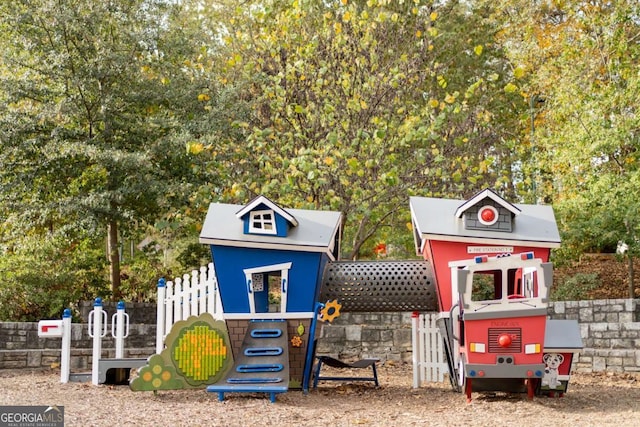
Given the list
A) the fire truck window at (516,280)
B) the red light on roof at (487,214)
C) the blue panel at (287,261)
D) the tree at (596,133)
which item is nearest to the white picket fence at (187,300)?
the blue panel at (287,261)

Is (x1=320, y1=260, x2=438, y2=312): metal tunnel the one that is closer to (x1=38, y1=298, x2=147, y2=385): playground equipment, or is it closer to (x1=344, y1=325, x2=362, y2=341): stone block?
(x1=38, y1=298, x2=147, y2=385): playground equipment

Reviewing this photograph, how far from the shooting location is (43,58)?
1408 cm

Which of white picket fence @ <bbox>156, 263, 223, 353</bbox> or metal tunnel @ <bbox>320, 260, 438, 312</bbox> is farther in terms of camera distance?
white picket fence @ <bbox>156, 263, 223, 353</bbox>

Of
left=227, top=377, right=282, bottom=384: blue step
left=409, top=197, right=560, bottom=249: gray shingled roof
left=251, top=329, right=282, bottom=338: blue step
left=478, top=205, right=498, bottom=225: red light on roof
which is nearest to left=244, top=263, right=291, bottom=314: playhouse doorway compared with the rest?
left=251, top=329, right=282, bottom=338: blue step

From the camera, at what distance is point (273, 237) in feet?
31.0

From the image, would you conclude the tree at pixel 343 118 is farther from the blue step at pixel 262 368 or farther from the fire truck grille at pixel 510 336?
the fire truck grille at pixel 510 336

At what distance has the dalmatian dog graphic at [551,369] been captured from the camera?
903 centimetres

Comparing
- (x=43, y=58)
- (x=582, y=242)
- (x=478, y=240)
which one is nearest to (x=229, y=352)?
(x=478, y=240)

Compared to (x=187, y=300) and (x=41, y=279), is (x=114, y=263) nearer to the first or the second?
(x=41, y=279)

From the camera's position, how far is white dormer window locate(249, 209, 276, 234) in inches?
372

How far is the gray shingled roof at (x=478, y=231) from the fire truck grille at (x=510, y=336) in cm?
135

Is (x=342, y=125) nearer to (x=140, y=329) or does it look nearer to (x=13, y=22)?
(x=140, y=329)

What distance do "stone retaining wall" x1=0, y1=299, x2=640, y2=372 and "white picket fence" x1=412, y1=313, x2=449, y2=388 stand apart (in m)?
1.48

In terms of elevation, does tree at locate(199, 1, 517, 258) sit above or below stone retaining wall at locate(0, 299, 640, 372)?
above
